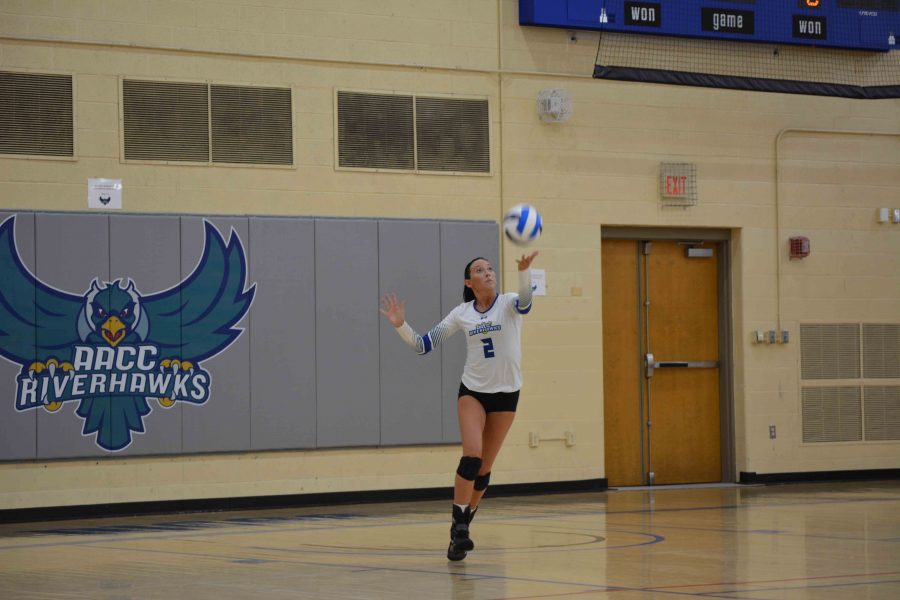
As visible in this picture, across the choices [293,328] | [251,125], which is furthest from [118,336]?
[251,125]

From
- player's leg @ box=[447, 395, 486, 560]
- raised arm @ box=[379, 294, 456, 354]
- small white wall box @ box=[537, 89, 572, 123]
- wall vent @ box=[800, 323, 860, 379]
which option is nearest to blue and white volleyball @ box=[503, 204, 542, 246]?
raised arm @ box=[379, 294, 456, 354]

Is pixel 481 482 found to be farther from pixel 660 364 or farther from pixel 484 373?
pixel 660 364

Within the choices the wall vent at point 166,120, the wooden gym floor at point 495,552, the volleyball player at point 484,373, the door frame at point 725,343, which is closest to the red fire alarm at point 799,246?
the door frame at point 725,343

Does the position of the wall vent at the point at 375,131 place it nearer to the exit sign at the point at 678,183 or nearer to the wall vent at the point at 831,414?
the exit sign at the point at 678,183

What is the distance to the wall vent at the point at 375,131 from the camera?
43.1 feet

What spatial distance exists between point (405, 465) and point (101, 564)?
5.21 m

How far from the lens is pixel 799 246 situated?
1497 cm

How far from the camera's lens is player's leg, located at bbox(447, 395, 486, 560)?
26.9ft

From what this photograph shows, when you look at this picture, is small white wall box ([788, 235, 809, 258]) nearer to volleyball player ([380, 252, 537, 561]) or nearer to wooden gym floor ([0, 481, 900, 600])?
wooden gym floor ([0, 481, 900, 600])

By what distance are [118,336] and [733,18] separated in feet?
23.3

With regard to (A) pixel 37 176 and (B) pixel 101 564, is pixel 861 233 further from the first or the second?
(B) pixel 101 564

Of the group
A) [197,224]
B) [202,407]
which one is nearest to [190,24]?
[197,224]

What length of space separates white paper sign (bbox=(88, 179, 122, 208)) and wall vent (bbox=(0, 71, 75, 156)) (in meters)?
0.36

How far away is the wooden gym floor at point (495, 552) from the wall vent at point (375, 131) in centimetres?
347
